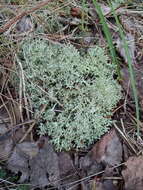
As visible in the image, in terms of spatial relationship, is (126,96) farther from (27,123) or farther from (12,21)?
(12,21)

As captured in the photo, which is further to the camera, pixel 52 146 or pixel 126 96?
pixel 126 96

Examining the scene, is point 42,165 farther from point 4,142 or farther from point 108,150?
point 108,150

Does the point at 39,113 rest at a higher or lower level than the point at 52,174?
higher

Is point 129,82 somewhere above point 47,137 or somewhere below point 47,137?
above

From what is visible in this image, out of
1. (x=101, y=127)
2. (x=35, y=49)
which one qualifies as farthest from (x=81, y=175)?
(x=35, y=49)

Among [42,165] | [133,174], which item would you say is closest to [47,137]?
[42,165]

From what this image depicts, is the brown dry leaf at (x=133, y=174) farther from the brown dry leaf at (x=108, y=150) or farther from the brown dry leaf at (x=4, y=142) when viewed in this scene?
the brown dry leaf at (x=4, y=142)
